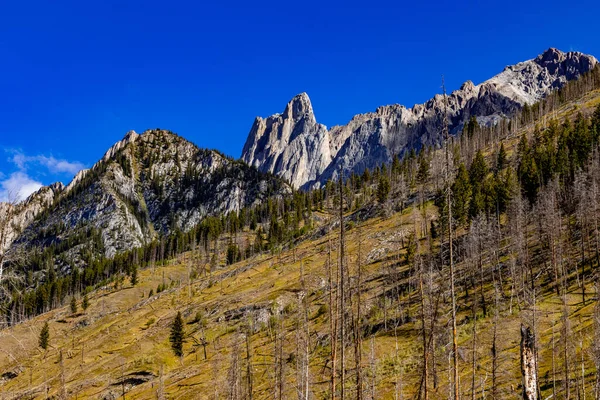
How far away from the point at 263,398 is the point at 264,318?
42.2 m

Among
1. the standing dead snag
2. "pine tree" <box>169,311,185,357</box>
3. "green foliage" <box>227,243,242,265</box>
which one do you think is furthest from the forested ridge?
"green foliage" <box>227,243,242,265</box>

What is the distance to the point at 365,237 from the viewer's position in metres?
134

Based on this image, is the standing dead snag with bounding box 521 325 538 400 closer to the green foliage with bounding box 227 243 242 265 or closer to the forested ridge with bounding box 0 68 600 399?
the forested ridge with bounding box 0 68 600 399

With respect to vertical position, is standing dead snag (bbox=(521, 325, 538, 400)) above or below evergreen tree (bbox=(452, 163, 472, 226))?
below

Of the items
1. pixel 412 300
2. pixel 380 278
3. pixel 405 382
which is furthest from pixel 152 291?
pixel 405 382

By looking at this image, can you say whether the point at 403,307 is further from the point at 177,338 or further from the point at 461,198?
the point at 177,338

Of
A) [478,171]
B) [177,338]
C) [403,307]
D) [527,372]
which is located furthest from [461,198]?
[527,372]

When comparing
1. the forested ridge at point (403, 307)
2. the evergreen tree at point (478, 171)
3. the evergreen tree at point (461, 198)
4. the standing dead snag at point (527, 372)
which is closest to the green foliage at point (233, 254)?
the forested ridge at point (403, 307)

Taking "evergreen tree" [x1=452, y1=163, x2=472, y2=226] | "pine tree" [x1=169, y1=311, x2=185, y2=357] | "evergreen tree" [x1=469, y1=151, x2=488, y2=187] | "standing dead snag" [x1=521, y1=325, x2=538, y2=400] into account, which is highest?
"evergreen tree" [x1=469, y1=151, x2=488, y2=187]

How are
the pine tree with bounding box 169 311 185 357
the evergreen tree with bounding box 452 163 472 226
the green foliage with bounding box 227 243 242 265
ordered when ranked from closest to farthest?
the pine tree with bounding box 169 311 185 357 < the evergreen tree with bounding box 452 163 472 226 < the green foliage with bounding box 227 243 242 265

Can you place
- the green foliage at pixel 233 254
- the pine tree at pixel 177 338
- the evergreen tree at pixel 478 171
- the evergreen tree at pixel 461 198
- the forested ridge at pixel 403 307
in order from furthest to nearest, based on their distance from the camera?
the green foliage at pixel 233 254, the evergreen tree at pixel 478 171, the evergreen tree at pixel 461 198, the pine tree at pixel 177 338, the forested ridge at pixel 403 307

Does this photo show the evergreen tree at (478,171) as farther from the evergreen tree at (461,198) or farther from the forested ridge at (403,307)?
the evergreen tree at (461,198)

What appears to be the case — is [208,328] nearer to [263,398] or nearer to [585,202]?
[263,398]

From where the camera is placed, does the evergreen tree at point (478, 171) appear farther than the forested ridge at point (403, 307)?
Yes
